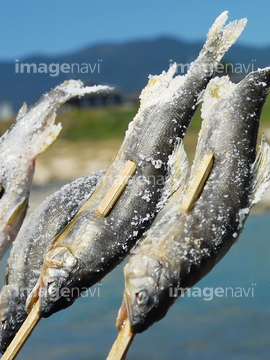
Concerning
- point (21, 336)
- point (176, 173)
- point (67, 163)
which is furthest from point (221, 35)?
point (67, 163)

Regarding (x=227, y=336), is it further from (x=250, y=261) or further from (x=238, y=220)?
(x=238, y=220)

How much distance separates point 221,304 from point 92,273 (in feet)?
42.8

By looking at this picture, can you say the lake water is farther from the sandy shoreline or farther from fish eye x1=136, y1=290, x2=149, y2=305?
the sandy shoreline

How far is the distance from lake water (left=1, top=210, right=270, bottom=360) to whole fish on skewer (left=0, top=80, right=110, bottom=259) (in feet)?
22.2

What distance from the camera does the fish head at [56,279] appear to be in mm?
3656

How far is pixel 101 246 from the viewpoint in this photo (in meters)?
3.73

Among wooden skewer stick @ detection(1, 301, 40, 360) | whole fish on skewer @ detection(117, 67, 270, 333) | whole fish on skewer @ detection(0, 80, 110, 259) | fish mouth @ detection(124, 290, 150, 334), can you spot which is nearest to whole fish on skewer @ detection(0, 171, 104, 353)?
whole fish on skewer @ detection(0, 80, 110, 259)

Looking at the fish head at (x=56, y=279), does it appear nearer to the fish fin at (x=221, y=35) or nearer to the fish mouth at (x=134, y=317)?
the fish mouth at (x=134, y=317)

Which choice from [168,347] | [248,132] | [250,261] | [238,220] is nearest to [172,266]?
[238,220]

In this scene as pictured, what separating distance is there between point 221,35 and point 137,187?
131 cm

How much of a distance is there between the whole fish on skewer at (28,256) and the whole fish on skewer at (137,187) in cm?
35

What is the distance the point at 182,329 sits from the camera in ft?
45.9

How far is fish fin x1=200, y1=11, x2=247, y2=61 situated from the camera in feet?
14.0

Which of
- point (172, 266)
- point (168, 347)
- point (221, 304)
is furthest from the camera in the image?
point (221, 304)
